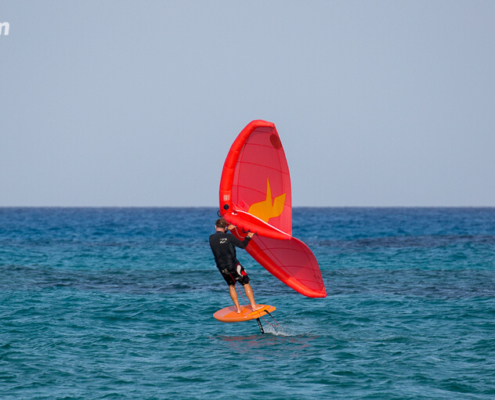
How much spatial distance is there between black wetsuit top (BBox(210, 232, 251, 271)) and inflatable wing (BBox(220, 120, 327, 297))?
1.72ft

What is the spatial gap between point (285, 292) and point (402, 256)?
16.4 meters

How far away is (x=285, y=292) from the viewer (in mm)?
22609

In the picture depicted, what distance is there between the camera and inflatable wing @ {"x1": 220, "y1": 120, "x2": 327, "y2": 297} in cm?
1395

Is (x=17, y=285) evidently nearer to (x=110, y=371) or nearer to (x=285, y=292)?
(x=285, y=292)

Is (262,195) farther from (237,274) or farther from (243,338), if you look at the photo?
(243,338)

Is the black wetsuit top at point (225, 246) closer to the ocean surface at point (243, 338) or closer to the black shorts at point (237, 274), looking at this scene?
the black shorts at point (237, 274)

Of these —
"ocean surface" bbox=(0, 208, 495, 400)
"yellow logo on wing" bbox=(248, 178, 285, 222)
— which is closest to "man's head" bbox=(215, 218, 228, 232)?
"yellow logo on wing" bbox=(248, 178, 285, 222)

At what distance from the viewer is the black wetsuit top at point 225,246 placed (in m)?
13.6

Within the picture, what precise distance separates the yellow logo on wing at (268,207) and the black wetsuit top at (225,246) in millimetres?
1134

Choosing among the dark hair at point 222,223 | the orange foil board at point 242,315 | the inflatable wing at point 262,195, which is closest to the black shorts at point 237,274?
the orange foil board at point 242,315

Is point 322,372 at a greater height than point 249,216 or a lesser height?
lesser

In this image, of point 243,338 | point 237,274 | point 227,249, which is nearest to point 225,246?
point 227,249

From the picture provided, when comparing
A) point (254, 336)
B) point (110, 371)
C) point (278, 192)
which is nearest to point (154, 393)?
point (110, 371)

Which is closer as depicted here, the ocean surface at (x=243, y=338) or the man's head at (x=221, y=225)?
the ocean surface at (x=243, y=338)
